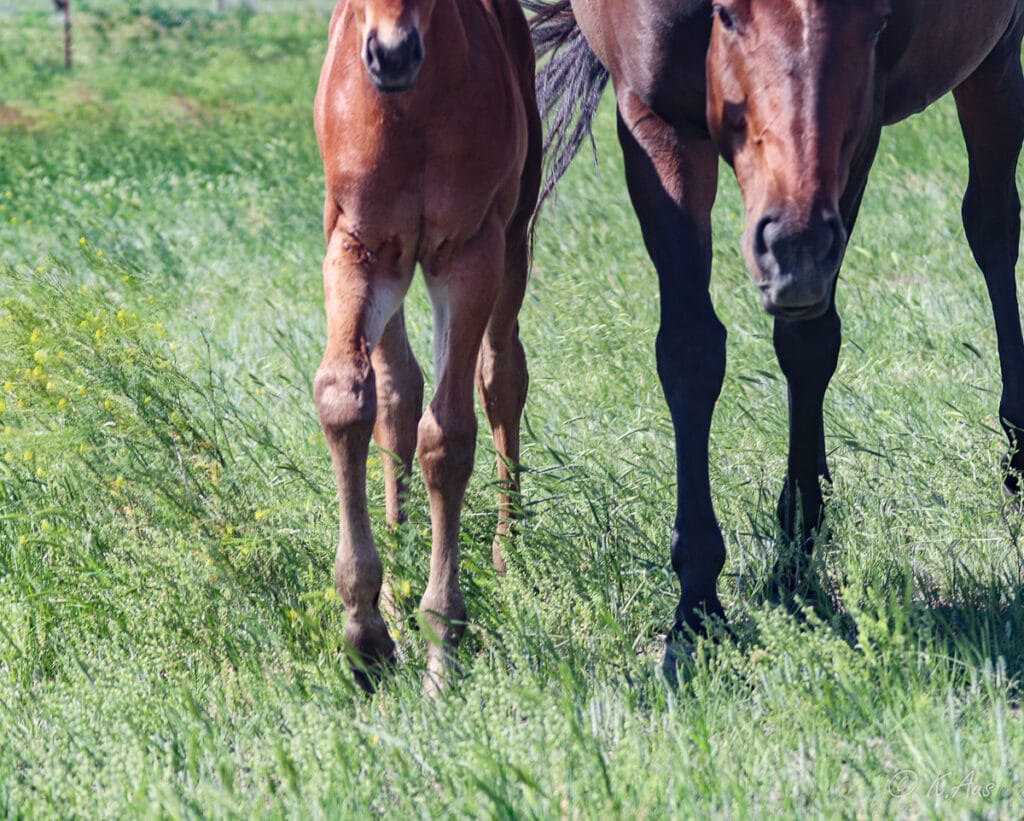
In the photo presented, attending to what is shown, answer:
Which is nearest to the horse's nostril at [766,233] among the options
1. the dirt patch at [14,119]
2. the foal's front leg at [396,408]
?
the foal's front leg at [396,408]

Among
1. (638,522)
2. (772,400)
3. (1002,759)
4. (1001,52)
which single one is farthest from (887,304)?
(1002,759)

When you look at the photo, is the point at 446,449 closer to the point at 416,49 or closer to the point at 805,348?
the point at 416,49

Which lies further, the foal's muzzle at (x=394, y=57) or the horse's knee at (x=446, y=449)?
the horse's knee at (x=446, y=449)

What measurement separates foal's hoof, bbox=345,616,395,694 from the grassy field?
2.5 inches

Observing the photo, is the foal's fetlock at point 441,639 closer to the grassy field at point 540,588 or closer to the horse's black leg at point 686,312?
the grassy field at point 540,588

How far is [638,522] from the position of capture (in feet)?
12.3

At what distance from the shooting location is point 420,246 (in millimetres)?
3129

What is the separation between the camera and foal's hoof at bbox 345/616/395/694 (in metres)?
3.06

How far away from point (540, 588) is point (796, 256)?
106 centimetres

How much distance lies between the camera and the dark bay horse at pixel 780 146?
275 cm

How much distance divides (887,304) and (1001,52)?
6.02 ft

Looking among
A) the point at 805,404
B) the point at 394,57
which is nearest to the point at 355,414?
the point at 394,57

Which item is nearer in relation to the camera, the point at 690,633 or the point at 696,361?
the point at 690,633

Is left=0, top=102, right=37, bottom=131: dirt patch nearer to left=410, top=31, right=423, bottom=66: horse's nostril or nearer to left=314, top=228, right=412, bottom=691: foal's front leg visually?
left=314, top=228, right=412, bottom=691: foal's front leg
